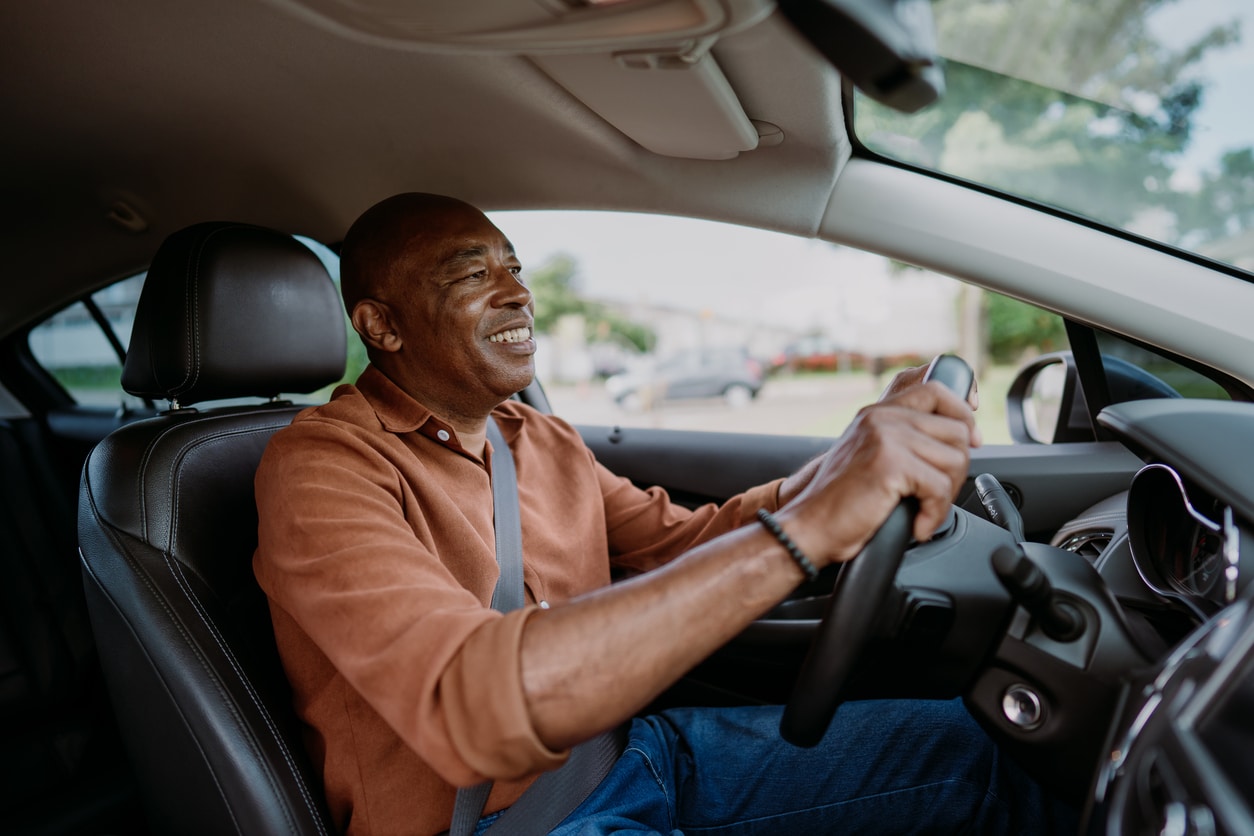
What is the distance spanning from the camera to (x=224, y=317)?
1615 mm

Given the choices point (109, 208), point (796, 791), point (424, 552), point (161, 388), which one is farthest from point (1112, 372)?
point (109, 208)

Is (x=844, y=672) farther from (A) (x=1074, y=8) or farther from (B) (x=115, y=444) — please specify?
(A) (x=1074, y=8)

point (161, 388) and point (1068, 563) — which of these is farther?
point (161, 388)

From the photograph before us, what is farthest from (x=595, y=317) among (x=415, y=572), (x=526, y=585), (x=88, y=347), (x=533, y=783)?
(x=415, y=572)

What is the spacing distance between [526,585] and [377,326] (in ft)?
1.90

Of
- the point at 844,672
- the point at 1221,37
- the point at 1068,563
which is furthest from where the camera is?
the point at 1221,37

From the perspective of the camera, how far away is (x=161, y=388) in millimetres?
1625

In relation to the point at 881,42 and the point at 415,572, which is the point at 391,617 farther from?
the point at 881,42

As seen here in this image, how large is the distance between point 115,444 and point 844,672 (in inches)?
48.5

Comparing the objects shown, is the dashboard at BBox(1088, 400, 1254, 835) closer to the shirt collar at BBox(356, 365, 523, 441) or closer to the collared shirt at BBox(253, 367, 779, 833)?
the collared shirt at BBox(253, 367, 779, 833)

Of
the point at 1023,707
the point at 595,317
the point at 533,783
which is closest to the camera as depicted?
the point at 1023,707

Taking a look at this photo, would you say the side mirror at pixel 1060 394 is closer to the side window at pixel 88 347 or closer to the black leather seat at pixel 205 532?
the black leather seat at pixel 205 532

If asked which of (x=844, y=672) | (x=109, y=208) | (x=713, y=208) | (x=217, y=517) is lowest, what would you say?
(x=217, y=517)

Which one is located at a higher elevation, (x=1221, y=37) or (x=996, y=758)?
(x=1221, y=37)
